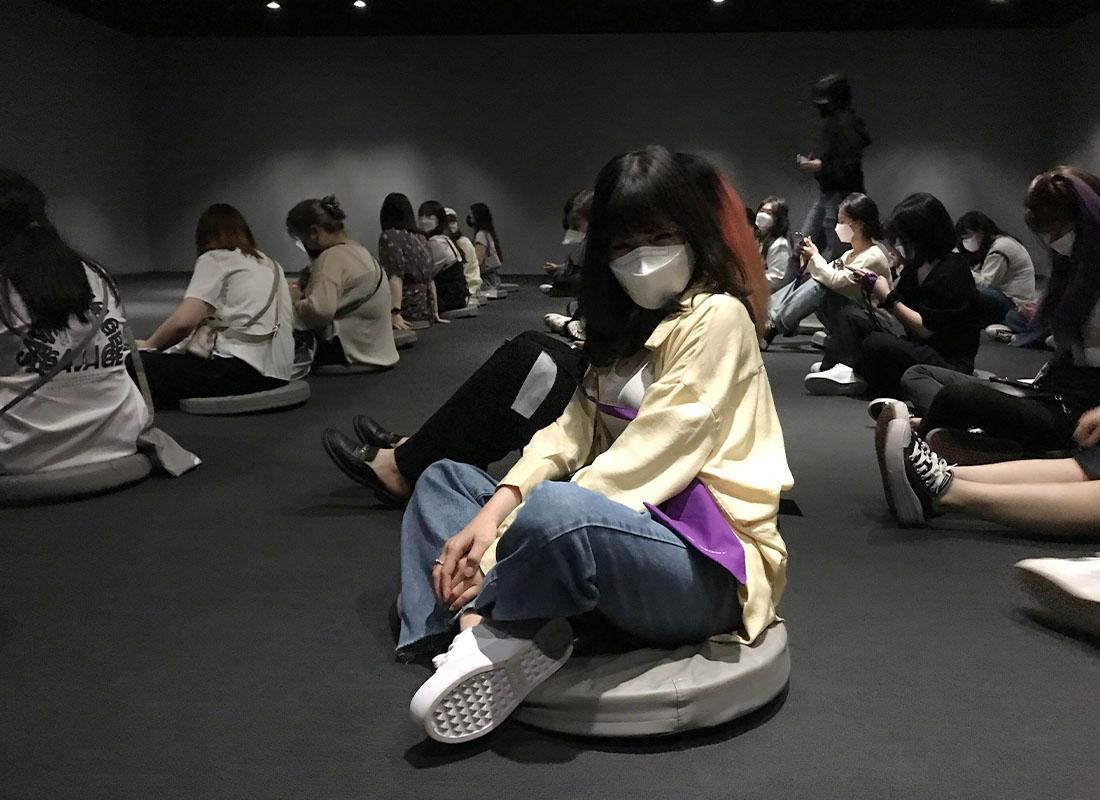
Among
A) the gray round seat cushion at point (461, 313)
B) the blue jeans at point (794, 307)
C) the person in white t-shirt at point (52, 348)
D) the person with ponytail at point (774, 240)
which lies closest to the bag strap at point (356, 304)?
the person in white t-shirt at point (52, 348)

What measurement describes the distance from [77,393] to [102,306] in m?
0.30

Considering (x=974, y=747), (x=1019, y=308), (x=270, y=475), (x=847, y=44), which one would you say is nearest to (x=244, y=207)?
(x=847, y=44)

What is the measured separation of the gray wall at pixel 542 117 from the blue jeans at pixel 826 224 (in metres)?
7.12

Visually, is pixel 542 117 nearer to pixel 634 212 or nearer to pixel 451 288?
pixel 451 288

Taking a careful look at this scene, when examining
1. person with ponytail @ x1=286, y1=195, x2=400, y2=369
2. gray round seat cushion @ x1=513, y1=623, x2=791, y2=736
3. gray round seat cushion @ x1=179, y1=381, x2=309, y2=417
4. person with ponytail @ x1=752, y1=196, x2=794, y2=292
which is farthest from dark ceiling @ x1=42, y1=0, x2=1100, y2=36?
gray round seat cushion @ x1=513, y1=623, x2=791, y2=736

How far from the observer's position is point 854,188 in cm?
645

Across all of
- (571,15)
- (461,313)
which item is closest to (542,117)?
(571,15)

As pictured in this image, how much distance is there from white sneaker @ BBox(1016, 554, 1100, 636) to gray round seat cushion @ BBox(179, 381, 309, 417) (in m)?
3.47

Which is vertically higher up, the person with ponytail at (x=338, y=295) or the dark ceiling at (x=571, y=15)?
the dark ceiling at (x=571, y=15)

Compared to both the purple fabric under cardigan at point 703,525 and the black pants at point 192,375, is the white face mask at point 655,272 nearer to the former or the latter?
the purple fabric under cardigan at point 703,525

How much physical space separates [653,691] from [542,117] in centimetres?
1348

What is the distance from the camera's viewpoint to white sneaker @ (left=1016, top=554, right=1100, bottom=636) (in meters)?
2.03

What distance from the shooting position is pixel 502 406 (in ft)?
9.25

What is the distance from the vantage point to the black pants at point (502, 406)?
9.11 ft
